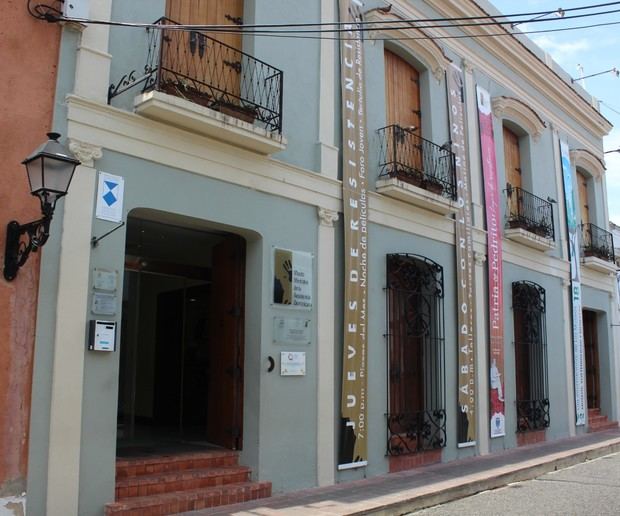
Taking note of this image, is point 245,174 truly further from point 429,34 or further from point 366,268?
point 429,34

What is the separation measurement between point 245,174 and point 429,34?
502 centimetres

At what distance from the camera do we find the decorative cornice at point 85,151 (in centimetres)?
611

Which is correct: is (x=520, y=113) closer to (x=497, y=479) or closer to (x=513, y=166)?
(x=513, y=166)

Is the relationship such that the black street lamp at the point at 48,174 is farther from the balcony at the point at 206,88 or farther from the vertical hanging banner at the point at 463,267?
the vertical hanging banner at the point at 463,267

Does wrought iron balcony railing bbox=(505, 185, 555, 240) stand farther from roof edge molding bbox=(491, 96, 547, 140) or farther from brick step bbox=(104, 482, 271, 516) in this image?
brick step bbox=(104, 482, 271, 516)

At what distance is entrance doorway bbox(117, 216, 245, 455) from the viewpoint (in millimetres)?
Answer: 7918

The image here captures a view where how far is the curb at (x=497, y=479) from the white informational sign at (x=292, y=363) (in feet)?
5.73

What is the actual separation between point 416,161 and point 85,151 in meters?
5.46

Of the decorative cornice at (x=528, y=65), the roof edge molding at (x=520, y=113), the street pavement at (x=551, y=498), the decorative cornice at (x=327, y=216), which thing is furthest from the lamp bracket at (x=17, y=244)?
the roof edge molding at (x=520, y=113)

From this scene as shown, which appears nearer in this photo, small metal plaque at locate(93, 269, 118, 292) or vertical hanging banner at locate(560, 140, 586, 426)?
small metal plaque at locate(93, 269, 118, 292)

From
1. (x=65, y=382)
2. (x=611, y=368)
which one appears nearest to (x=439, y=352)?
(x=65, y=382)

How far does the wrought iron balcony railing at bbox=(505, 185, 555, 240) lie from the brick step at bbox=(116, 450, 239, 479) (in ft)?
23.9

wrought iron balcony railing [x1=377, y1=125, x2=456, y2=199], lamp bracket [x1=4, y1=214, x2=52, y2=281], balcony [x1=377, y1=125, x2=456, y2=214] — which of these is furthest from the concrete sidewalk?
wrought iron balcony railing [x1=377, y1=125, x2=456, y2=199]

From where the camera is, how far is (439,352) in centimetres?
1023
